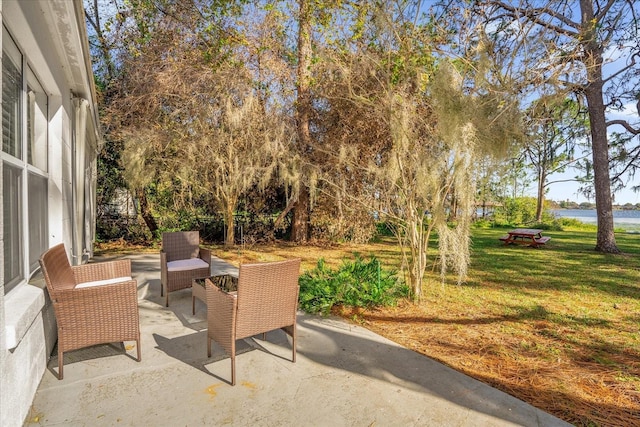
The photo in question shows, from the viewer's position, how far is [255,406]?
7.11 feet

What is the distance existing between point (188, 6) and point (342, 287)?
7.94 m

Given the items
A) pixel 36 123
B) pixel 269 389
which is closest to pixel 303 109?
pixel 36 123

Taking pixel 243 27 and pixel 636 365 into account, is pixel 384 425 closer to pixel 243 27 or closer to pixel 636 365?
pixel 636 365

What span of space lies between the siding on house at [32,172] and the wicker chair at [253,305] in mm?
1147

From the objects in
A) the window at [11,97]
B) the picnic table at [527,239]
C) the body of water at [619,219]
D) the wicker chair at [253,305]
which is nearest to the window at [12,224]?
the window at [11,97]

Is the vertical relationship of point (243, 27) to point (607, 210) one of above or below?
above

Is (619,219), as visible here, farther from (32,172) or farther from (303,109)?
(32,172)

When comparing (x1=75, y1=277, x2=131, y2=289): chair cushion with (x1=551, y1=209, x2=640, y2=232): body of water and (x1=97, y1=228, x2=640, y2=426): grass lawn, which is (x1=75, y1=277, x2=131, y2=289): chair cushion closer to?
(x1=97, y1=228, x2=640, y2=426): grass lawn

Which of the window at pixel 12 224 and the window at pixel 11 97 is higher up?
the window at pixel 11 97

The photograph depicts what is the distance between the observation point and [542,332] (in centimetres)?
363

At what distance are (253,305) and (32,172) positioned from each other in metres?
2.20

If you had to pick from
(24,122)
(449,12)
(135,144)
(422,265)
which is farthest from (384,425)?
(135,144)

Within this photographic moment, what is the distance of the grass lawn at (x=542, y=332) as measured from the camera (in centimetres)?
245

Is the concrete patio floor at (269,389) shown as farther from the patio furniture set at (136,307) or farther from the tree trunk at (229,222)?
the tree trunk at (229,222)
